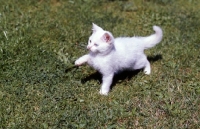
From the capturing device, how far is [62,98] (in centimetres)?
454

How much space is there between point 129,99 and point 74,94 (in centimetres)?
65

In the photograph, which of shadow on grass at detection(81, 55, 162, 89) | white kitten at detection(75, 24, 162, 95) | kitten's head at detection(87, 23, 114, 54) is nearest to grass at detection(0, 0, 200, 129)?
shadow on grass at detection(81, 55, 162, 89)

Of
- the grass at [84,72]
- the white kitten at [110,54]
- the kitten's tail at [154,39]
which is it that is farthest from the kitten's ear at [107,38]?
the kitten's tail at [154,39]

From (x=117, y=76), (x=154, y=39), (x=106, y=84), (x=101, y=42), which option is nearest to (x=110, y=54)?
(x=101, y=42)

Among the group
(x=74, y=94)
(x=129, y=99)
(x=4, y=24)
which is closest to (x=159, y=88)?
(x=129, y=99)

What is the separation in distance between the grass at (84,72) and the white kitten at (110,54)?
0.81 feet

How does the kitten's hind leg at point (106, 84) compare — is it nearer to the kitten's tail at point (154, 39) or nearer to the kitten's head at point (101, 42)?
the kitten's head at point (101, 42)

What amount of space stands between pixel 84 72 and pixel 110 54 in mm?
739

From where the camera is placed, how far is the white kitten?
14.1 feet

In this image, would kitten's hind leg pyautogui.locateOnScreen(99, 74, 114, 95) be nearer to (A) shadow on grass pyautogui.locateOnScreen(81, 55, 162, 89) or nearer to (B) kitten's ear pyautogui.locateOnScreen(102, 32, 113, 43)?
(A) shadow on grass pyautogui.locateOnScreen(81, 55, 162, 89)

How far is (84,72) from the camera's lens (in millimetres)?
5055

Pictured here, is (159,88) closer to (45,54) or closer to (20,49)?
(45,54)

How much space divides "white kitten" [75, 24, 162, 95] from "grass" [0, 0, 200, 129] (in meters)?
0.25

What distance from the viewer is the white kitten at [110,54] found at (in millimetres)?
4289
